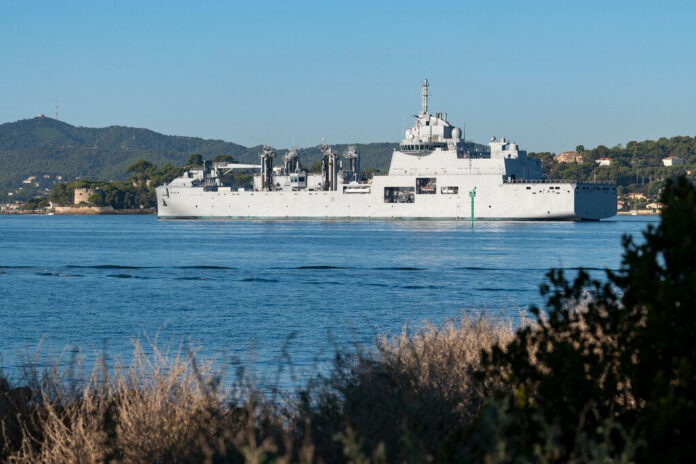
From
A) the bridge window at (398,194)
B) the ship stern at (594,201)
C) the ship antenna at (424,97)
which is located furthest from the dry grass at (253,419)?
the ship antenna at (424,97)

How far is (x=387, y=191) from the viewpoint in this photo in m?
102

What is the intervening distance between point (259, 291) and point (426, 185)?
72.3 m

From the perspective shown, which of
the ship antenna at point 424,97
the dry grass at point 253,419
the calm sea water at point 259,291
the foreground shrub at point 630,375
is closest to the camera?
the foreground shrub at point 630,375

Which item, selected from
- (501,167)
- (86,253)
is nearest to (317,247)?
(86,253)

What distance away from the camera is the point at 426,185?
10262cm

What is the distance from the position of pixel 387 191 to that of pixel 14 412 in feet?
306

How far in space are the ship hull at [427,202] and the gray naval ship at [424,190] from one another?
0.10 metres

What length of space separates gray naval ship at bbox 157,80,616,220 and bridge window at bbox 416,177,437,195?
0.35ft

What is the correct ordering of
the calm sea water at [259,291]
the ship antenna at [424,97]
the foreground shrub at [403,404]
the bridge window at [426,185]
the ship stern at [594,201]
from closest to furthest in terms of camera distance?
1. the foreground shrub at [403,404]
2. the calm sea water at [259,291]
3. the ship stern at [594,201]
4. the bridge window at [426,185]
5. the ship antenna at [424,97]

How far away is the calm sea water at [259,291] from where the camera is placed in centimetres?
2003

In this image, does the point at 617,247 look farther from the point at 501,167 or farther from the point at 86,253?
the point at 501,167

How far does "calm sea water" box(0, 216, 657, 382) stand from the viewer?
2003 cm

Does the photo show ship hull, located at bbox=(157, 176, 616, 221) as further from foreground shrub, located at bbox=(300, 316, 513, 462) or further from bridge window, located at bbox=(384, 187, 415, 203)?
foreground shrub, located at bbox=(300, 316, 513, 462)

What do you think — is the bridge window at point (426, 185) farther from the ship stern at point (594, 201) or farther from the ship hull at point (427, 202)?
the ship stern at point (594, 201)
